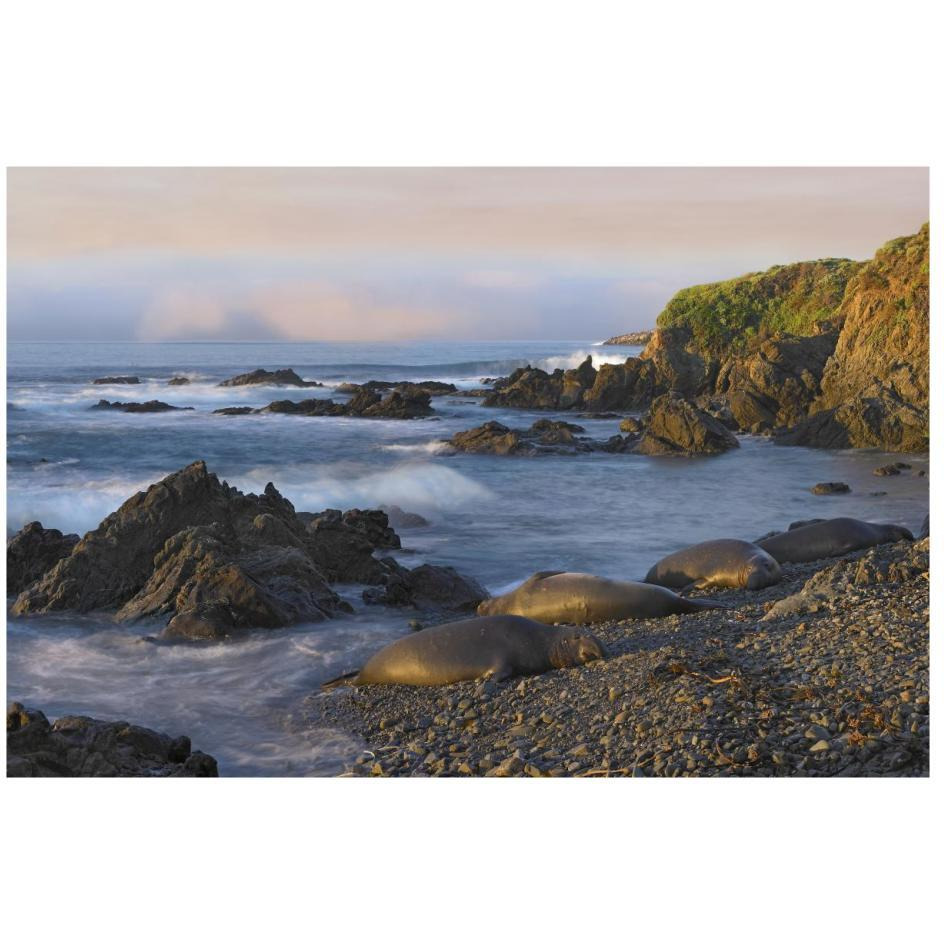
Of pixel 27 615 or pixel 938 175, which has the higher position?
pixel 938 175

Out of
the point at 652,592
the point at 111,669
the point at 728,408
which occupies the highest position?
the point at 728,408

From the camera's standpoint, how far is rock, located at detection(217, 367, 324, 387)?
1791cm

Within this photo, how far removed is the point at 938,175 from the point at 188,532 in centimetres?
597

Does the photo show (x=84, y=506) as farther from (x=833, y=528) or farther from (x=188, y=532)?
(x=833, y=528)

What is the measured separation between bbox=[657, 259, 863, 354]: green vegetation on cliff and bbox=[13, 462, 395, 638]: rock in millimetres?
19143

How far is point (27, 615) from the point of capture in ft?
25.7

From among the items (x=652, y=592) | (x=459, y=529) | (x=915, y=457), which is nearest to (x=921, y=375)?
(x=915, y=457)

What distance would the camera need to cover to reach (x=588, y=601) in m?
7.12

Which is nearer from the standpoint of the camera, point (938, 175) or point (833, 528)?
point (938, 175)

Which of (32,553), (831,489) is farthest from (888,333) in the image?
(32,553)

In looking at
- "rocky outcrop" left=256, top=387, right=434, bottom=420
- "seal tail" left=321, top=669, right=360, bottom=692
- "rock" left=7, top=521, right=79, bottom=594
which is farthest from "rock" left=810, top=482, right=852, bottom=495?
"rock" left=7, top=521, right=79, bottom=594

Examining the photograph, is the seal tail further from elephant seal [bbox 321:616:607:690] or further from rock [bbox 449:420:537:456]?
rock [bbox 449:420:537:456]

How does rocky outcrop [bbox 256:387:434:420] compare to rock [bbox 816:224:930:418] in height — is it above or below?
below

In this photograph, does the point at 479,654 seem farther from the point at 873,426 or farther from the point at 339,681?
the point at 873,426
